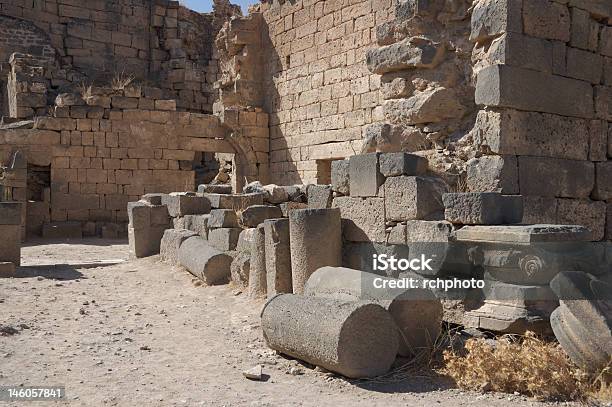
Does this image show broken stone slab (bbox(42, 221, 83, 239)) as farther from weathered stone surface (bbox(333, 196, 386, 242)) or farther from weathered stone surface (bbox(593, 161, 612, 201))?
weathered stone surface (bbox(593, 161, 612, 201))

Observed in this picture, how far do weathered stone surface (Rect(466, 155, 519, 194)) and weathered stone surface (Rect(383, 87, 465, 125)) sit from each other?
1109 mm

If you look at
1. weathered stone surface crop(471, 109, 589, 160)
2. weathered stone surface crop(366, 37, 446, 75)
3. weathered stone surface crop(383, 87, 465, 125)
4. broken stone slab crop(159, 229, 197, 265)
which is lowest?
broken stone slab crop(159, 229, 197, 265)

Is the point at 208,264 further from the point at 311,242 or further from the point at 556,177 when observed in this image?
the point at 556,177

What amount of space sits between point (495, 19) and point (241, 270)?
439cm

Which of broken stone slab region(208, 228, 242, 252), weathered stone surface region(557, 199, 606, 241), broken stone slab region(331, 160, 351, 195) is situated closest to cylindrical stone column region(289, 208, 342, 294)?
broken stone slab region(331, 160, 351, 195)

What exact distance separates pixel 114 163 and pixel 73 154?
98 cm

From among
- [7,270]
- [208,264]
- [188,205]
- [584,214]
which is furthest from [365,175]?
Result: [7,270]

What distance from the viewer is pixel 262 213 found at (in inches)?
364

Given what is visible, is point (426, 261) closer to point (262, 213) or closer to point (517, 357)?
point (517, 357)

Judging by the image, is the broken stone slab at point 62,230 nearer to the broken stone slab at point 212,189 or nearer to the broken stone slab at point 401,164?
the broken stone slab at point 212,189

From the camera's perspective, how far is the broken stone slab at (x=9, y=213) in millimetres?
9828

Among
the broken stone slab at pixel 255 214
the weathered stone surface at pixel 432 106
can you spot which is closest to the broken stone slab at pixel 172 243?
the broken stone slab at pixel 255 214

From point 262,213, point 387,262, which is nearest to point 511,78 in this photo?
point 387,262

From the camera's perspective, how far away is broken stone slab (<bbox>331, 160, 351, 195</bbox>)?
737cm
